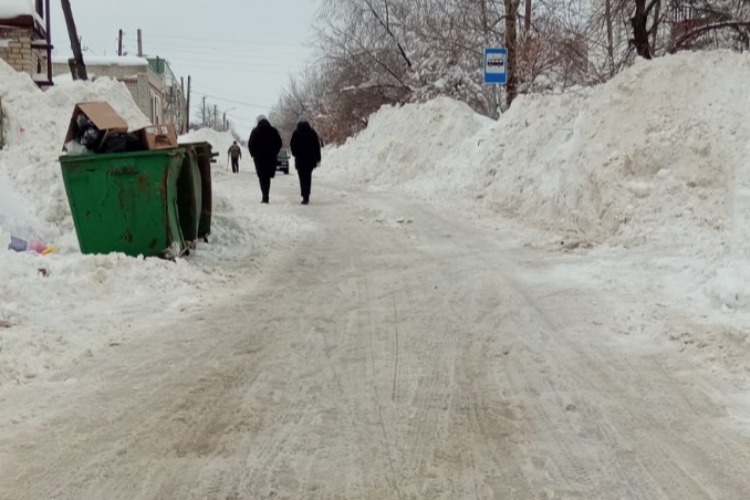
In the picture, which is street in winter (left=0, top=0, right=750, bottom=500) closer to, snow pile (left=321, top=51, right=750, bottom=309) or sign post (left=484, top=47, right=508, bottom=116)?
snow pile (left=321, top=51, right=750, bottom=309)

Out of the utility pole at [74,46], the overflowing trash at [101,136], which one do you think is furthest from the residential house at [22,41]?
the overflowing trash at [101,136]

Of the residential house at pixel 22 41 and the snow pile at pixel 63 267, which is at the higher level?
the residential house at pixel 22 41

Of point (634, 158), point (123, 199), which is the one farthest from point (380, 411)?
point (634, 158)

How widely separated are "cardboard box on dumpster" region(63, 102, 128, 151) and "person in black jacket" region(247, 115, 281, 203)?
20.6ft

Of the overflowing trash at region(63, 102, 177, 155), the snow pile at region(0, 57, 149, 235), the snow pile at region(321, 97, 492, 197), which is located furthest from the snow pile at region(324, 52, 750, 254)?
the snow pile at region(0, 57, 149, 235)

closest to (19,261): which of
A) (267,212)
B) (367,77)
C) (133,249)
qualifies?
(133,249)

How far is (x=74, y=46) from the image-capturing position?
22734 millimetres

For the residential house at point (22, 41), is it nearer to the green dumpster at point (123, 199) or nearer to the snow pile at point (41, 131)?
the snow pile at point (41, 131)

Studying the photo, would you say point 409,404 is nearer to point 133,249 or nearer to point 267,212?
point 133,249

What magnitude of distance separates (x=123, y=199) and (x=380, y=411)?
4507 millimetres

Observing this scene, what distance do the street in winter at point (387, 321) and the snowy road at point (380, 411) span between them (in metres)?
0.02

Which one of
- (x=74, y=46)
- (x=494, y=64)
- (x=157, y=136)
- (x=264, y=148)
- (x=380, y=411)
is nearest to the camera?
(x=380, y=411)

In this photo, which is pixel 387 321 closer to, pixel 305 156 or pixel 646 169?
pixel 646 169

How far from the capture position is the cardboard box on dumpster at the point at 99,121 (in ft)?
25.5
